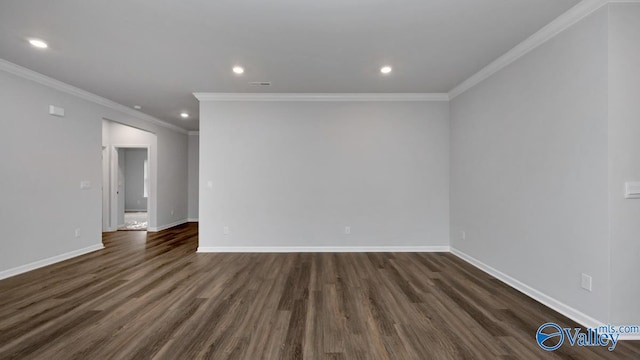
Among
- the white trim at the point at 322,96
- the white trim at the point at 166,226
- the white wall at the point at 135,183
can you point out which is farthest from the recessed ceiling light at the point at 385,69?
the white wall at the point at 135,183

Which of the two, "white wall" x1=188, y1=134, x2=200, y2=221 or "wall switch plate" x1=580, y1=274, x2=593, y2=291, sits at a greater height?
"white wall" x1=188, y1=134, x2=200, y2=221

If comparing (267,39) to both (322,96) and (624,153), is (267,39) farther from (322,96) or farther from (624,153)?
(624,153)

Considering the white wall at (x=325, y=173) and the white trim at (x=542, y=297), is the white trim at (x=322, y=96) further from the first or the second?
the white trim at (x=542, y=297)

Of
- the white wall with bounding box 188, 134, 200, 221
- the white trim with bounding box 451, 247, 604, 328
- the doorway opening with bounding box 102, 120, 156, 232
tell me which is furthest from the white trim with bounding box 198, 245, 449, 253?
the white wall with bounding box 188, 134, 200, 221

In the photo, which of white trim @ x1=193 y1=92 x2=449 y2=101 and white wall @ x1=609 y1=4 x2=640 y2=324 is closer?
white wall @ x1=609 y1=4 x2=640 y2=324

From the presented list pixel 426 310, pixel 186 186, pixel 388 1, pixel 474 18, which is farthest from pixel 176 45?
pixel 186 186

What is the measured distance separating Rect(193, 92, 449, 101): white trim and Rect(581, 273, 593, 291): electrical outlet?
3.20m

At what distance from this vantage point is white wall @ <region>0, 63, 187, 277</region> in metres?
3.31

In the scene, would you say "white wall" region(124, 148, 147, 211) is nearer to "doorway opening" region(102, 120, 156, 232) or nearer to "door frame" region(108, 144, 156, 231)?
"doorway opening" region(102, 120, 156, 232)

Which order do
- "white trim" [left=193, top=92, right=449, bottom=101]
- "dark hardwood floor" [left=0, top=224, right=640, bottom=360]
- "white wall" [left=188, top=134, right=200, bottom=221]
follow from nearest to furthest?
1. "dark hardwood floor" [left=0, top=224, right=640, bottom=360]
2. "white trim" [left=193, top=92, right=449, bottom=101]
3. "white wall" [left=188, top=134, right=200, bottom=221]

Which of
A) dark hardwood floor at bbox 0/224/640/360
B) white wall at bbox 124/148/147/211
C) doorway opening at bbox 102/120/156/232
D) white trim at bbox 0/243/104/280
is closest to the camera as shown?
dark hardwood floor at bbox 0/224/640/360

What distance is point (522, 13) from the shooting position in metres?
2.29

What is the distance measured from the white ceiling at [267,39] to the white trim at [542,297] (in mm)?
2614
